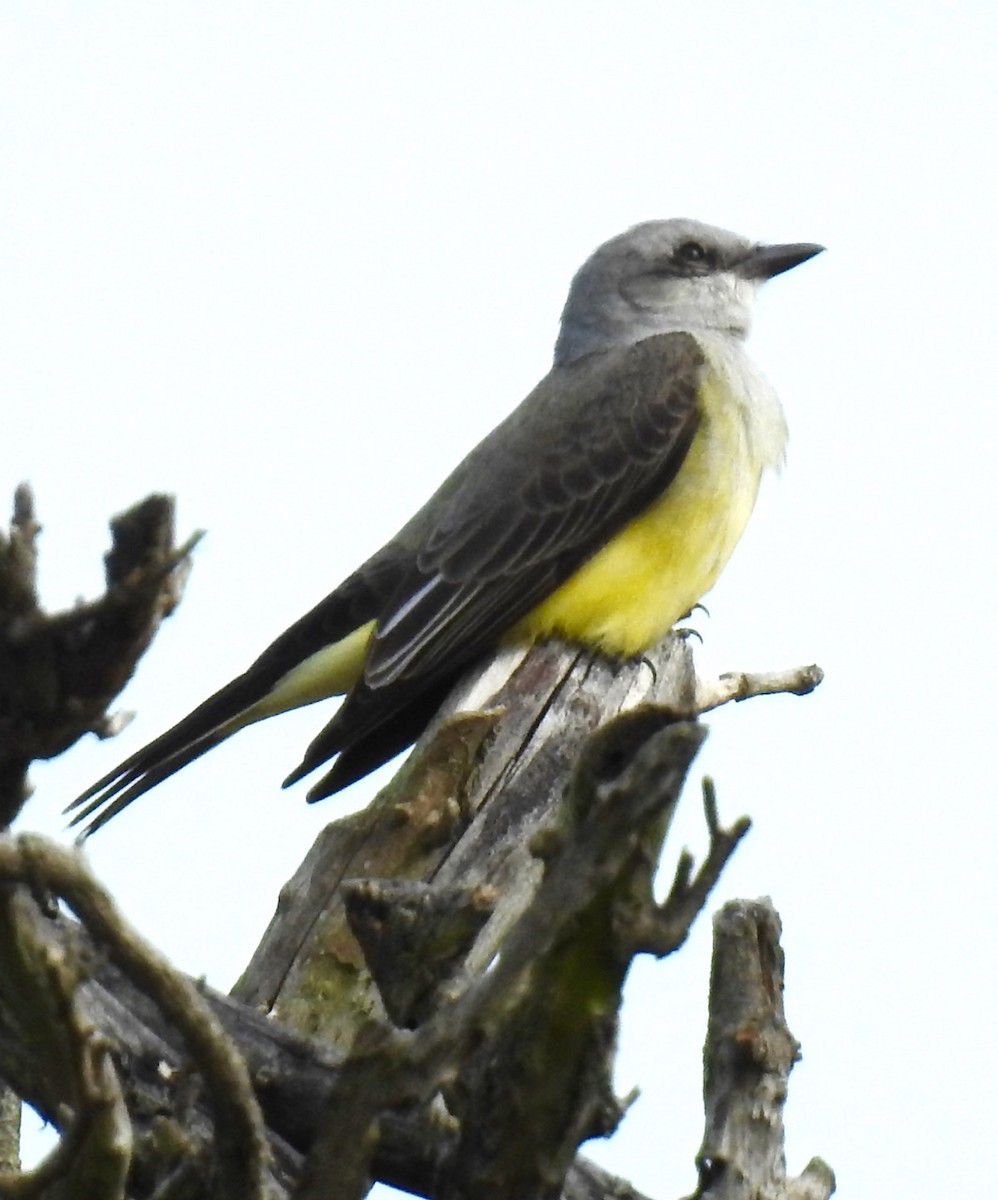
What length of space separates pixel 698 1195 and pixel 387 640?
3.33 meters

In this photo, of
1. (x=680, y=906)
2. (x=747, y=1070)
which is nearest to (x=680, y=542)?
(x=747, y=1070)

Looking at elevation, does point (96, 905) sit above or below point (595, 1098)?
below

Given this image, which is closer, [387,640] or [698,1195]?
[698,1195]

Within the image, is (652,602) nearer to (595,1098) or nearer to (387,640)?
(387,640)

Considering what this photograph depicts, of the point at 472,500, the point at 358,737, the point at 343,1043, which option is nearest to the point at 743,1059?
the point at 343,1043

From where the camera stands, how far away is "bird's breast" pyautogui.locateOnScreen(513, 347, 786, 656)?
670 cm

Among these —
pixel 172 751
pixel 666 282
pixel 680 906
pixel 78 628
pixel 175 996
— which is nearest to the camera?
pixel 175 996

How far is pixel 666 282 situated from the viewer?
8.83m

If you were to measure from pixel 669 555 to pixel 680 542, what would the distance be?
7 cm

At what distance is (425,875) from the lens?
4.77m

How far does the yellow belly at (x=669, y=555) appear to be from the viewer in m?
6.69

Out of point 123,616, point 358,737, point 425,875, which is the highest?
point 358,737

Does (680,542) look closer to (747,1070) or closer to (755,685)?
(755,685)

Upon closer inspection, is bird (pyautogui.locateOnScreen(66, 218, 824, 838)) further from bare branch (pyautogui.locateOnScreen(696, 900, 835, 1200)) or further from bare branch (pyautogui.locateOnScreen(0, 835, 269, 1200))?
bare branch (pyautogui.locateOnScreen(0, 835, 269, 1200))
